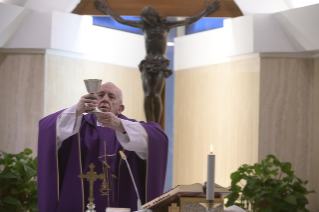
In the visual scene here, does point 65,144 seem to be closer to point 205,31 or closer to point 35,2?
point 35,2

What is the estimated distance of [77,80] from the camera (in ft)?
24.1

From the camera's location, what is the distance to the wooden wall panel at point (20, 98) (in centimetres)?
672

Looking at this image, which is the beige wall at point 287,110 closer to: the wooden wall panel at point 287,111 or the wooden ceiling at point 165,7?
the wooden wall panel at point 287,111

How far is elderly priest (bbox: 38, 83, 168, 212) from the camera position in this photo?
3.22 metres

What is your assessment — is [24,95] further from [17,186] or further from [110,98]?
[110,98]

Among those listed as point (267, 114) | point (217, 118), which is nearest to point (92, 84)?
point (267, 114)

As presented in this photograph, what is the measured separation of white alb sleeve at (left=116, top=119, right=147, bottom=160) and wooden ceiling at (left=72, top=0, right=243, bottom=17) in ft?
13.6

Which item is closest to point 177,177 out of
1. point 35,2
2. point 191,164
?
point 191,164

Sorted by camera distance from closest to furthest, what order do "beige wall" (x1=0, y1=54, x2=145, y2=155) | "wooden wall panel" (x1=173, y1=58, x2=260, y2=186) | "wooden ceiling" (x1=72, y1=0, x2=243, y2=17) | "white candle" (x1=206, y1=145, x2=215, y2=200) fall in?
"white candle" (x1=206, y1=145, x2=215, y2=200) < "beige wall" (x1=0, y1=54, x2=145, y2=155) < "wooden wall panel" (x1=173, y1=58, x2=260, y2=186) < "wooden ceiling" (x1=72, y1=0, x2=243, y2=17)

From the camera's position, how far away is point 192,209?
7.20ft

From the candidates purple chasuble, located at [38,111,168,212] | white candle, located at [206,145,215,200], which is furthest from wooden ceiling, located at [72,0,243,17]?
white candle, located at [206,145,215,200]

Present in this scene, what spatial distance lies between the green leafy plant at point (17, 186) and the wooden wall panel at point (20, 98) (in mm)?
1178

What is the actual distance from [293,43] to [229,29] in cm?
113

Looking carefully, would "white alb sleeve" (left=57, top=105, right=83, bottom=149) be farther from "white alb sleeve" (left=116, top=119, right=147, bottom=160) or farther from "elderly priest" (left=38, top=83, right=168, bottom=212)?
"white alb sleeve" (left=116, top=119, right=147, bottom=160)
